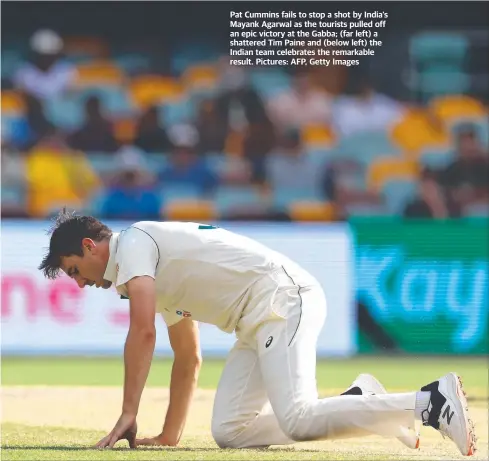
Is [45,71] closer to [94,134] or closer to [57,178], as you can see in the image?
[94,134]

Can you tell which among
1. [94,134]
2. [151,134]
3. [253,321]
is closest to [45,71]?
[94,134]

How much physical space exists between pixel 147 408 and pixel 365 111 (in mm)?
9686

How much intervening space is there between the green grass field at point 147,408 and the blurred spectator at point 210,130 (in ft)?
16.6

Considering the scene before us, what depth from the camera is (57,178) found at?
17.0m

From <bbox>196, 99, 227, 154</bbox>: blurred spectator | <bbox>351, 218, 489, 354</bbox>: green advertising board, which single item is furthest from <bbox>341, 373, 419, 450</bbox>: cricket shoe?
<bbox>196, 99, 227, 154</bbox>: blurred spectator

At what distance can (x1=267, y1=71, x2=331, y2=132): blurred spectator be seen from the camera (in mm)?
18078

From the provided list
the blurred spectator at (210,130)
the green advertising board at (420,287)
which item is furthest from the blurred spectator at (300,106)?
the green advertising board at (420,287)

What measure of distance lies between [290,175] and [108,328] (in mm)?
4921

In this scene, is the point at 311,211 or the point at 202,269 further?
the point at 311,211

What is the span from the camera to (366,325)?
45.3ft

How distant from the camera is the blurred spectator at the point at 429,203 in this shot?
16.1 meters

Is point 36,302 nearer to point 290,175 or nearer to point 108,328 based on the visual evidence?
point 108,328

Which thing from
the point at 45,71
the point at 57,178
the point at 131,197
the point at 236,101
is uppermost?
the point at 45,71

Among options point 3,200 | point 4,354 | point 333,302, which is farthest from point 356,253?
point 3,200
